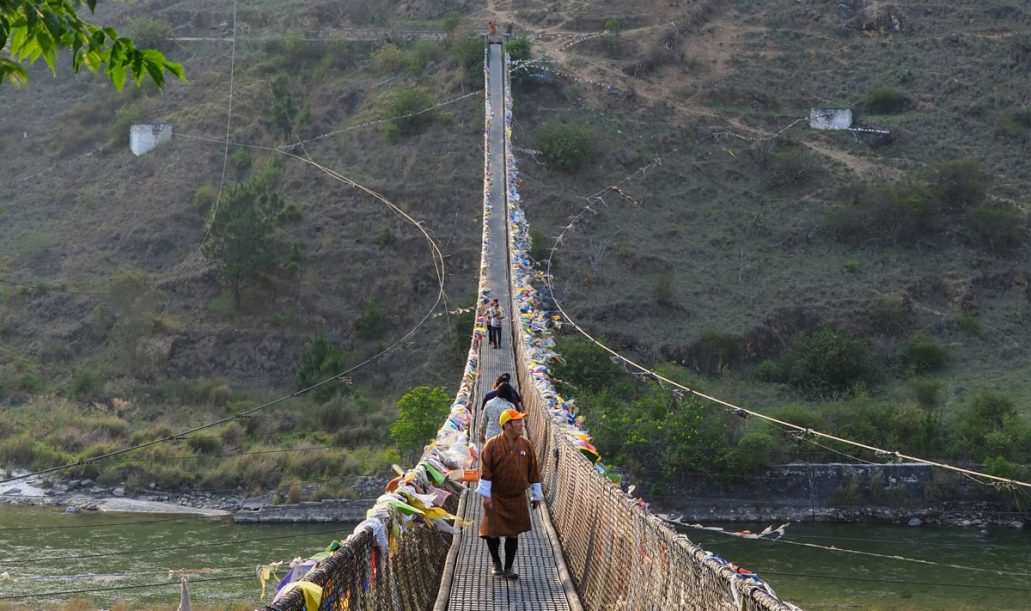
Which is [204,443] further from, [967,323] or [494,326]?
[967,323]

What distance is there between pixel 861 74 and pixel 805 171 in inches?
329

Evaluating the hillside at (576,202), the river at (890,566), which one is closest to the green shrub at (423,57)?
the hillside at (576,202)

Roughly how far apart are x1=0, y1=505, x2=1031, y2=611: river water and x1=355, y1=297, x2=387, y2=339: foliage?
794cm

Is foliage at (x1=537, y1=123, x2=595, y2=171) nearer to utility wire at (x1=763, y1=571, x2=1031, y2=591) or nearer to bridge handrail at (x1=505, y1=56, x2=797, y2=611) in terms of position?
utility wire at (x1=763, y1=571, x2=1031, y2=591)

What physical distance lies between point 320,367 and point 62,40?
2630 centimetres

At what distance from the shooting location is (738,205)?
3722 cm

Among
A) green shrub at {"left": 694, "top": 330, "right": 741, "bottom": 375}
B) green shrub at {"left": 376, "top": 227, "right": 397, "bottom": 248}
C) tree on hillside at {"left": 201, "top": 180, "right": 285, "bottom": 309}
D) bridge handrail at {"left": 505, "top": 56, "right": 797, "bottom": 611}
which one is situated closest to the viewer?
bridge handrail at {"left": 505, "top": 56, "right": 797, "bottom": 611}

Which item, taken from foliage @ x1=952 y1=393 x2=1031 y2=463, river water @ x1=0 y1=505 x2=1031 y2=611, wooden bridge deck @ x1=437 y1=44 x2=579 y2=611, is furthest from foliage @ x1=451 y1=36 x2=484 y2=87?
wooden bridge deck @ x1=437 y1=44 x2=579 y2=611

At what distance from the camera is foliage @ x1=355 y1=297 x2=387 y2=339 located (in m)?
32.0

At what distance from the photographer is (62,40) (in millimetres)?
4059

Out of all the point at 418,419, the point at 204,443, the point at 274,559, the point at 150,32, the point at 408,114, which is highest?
the point at 150,32

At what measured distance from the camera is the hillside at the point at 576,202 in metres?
30.7

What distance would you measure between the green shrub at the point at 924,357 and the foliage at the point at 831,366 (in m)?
0.91

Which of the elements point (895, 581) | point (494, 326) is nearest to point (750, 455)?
point (895, 581)
